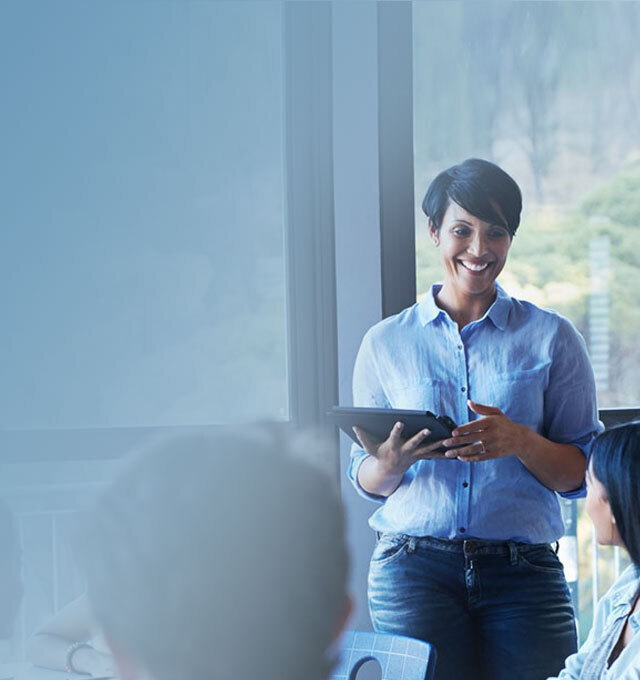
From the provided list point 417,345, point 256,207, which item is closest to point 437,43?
point 256,207

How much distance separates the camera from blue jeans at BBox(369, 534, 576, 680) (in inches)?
79.5

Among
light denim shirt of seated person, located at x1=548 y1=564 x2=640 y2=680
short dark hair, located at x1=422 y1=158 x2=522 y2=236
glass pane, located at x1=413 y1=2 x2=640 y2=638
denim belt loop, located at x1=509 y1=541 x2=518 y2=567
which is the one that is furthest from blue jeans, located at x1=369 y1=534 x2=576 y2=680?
glass pane, located at x1=413 y1=2 x2=640 y2=638

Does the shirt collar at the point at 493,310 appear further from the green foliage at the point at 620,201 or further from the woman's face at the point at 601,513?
the green foliage at the point at 620,201

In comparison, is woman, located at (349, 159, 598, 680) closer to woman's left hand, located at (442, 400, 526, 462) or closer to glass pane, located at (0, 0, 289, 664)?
woman's left hand, located at (442, 400, 526, 462)

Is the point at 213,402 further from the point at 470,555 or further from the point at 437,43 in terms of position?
the point at 437,43

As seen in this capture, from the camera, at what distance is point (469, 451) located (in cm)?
202

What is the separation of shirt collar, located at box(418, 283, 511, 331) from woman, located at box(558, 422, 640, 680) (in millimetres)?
392

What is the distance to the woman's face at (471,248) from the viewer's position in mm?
A: 2162

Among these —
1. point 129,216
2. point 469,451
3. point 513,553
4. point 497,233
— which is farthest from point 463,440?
point 129,216

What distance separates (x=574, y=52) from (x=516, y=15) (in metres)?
0.24

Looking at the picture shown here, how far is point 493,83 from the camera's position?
3080 millimetres

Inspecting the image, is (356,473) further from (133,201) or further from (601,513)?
(133,201)

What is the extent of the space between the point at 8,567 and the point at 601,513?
1183 mm

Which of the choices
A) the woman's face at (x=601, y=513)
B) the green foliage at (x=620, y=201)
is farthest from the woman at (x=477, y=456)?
the green foliage at (x=620, y=201)
